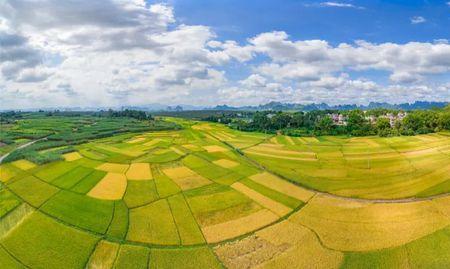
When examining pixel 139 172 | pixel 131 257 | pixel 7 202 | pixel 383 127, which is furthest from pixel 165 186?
pixel 383 127

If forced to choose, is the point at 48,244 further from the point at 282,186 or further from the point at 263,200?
the point at 282,186

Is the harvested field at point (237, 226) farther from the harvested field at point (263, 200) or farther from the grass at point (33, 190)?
the grass at point (33, 190)

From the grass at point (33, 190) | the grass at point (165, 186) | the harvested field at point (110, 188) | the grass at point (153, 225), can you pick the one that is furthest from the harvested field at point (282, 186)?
the grass at point (33, 190)

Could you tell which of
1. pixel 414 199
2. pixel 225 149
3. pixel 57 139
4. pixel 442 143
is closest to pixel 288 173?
pixel 414 199

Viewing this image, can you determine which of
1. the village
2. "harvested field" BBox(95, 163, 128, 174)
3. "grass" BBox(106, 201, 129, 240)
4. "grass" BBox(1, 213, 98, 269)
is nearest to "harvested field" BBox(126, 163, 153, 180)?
"harvested field" BBox(95, 163, 128, 174)

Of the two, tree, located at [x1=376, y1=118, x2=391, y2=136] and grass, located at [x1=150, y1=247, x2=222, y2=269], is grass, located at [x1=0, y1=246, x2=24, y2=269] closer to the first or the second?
grass, located at [x1=150, y1=247, x2=222, y2=269]

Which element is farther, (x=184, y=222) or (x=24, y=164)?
(x=24, y=164)

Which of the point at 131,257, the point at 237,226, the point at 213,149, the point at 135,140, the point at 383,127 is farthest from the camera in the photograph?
the point at 383,127
